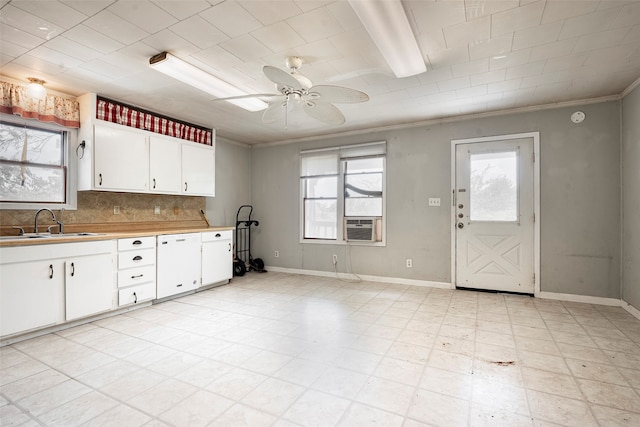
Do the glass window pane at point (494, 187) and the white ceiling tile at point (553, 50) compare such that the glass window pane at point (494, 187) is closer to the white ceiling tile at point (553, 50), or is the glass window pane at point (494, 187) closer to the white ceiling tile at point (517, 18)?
the white ceiling tile at point (553, 50)

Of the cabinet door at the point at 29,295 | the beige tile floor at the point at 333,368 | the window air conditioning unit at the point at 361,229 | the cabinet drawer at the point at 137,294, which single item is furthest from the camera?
the window air conditioning unit at the point at 361,229

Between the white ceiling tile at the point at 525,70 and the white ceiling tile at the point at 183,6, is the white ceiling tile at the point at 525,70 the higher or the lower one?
the higher one

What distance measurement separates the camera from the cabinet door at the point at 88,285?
3.00 meters

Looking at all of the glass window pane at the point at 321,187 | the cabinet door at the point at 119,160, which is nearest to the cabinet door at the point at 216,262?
the cabinet door at the point at 119,160

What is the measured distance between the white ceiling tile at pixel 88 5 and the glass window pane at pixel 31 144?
1949mm

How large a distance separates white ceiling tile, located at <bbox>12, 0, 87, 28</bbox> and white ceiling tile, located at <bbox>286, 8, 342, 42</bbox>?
1.50m

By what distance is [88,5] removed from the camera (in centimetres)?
207

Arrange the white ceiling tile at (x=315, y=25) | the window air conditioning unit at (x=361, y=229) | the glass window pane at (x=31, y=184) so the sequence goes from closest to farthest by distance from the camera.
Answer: the white ceiling tile at (x=315, y=25), the glass window pane at (x=31, y=184), the window air conditioning unit at (x=361, y=229)

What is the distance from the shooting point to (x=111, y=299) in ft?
10.9

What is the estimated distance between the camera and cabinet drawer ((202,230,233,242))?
14.8 feet

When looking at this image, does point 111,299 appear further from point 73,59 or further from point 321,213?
point 321,213

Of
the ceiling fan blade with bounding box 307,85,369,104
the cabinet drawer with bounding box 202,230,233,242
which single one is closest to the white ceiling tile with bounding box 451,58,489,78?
the ceiling fan blade with bounding box 307,85,369,104

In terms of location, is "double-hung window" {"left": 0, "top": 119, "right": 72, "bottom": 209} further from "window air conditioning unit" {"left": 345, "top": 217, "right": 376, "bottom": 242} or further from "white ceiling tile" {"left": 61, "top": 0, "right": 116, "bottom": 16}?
"window air conditioning unit" {"left": 345, "top": 217, "right": 376, "bottom": 242}

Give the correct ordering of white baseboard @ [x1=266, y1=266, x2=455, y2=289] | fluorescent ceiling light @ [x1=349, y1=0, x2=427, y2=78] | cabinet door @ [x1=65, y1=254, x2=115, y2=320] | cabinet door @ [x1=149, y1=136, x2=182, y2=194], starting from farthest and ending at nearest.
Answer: white baseboard @ [x1=266, y1=266, x2=455, y2=289] < cabinet door @ [x1=149, y1=136, x2=182, y2=194] < cabinet door @ [x1=65, y1=254, x2=115, y2=320] < fluorescent ceiling light @ [x1=349, y1=0, x2=427, y2=78]
